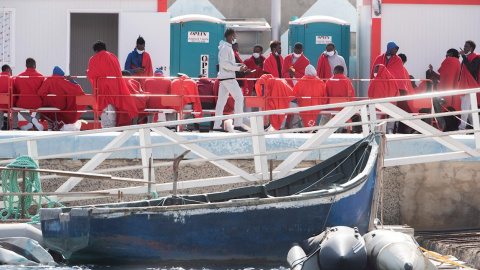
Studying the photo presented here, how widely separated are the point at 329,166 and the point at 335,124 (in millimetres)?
534

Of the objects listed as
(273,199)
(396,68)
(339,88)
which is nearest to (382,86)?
(339,88)

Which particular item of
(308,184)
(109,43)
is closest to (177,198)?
(308,184)

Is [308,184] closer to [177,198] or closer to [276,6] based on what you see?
[177,198]

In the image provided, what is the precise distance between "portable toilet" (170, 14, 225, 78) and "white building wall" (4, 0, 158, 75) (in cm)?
164

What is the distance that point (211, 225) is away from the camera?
970 centimetres

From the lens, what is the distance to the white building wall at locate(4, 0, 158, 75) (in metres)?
15.9

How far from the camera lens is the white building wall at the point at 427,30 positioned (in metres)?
16.9

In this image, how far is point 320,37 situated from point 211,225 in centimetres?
937

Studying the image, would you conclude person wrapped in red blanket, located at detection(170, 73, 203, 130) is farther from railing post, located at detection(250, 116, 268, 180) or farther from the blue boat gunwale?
the blue boat gunwale

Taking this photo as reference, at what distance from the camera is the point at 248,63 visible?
1620 cm

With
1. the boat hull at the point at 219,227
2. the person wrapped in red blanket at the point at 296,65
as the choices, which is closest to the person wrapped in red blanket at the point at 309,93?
the person wrapped in red blanket at the point at 296,65

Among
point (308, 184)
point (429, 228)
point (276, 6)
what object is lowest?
point (429, 228)

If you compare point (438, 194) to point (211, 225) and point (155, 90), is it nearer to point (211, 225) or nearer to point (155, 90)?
point (211, 225)

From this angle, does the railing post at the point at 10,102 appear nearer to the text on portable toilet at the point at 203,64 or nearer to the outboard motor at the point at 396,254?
the text on portable toilet at the point at 203,64
